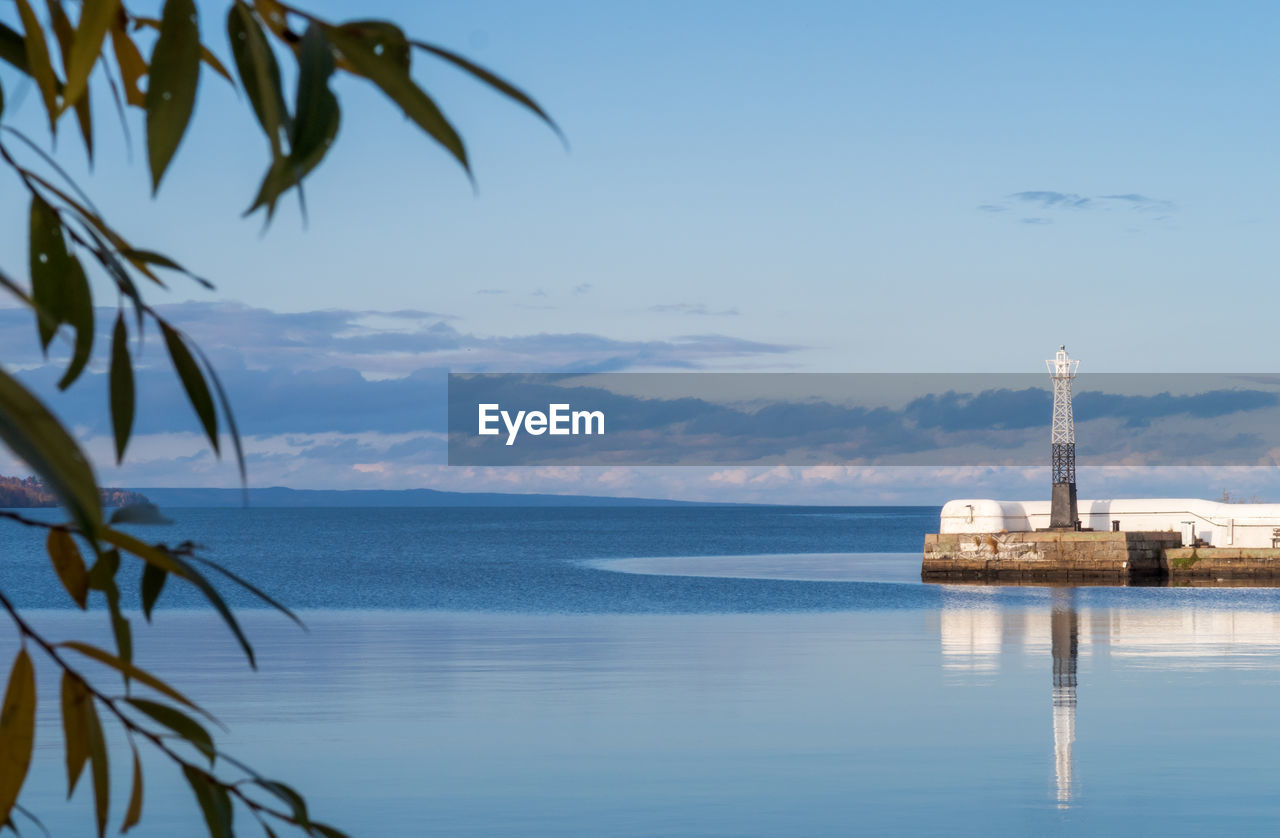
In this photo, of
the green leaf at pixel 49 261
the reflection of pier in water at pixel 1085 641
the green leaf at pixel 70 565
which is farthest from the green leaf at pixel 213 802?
the reflection of pier in water at pixel 1085 641

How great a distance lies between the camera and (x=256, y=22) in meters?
1.16

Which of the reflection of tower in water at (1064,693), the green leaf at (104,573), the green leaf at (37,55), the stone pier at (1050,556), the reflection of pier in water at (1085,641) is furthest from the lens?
the stone pier at (1050,556)

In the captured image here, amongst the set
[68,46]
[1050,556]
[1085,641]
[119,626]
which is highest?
[68,46]

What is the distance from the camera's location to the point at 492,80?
1.04 m

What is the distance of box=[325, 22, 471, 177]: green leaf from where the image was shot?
1.09 meters

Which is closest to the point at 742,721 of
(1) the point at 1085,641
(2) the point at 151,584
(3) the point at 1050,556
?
(1) the point at 1085,641

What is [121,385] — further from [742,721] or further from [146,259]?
[742,721]

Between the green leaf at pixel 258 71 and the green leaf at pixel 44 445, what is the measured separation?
307mm

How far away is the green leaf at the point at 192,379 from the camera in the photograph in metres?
1.30

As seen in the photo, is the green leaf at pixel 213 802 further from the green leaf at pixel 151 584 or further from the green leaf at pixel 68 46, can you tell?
the green leaf at pixel 68 46

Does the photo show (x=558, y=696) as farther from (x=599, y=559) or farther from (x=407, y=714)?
(x=599, y=559)

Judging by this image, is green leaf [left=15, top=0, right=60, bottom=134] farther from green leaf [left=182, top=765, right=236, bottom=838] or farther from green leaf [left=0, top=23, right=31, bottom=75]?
green leaf [left=182, top=765, right=236, bottom=838]

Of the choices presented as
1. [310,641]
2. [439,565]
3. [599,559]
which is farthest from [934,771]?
[599,559]

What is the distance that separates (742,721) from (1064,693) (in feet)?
14.5
